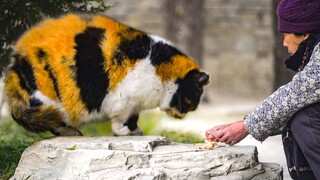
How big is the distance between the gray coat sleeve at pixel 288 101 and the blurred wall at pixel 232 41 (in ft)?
41.3

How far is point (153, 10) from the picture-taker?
55.7 ft

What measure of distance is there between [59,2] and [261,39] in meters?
11.5

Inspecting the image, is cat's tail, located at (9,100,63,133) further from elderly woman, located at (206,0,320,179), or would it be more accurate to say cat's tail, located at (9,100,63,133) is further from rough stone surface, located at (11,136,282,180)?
elderly woman, located at (206,0,320,179)

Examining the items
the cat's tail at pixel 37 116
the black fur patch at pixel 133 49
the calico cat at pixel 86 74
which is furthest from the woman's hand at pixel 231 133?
the cat's tail at pixel 37 116

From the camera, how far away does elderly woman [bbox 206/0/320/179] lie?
4.00 meters

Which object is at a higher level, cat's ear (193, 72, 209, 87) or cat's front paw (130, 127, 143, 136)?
cat's ear (193, 72, 209, 87)

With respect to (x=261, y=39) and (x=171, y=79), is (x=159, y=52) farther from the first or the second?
(x=261, y=39)

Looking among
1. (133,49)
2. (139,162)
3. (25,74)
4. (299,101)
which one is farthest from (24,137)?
(299,101)

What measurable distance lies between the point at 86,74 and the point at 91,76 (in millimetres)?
36

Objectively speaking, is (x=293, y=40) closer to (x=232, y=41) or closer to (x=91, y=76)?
(x=91, y=76)

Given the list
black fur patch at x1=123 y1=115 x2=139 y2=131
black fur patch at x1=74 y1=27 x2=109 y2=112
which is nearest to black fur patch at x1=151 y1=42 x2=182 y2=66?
black fur patch at x1=74 y1=27 x2=109 y2=112

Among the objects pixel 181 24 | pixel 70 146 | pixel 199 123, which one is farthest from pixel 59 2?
pixel 181 24

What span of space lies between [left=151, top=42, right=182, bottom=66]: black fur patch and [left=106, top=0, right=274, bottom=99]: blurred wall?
11.7 m

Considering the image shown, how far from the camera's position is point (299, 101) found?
4.01m
